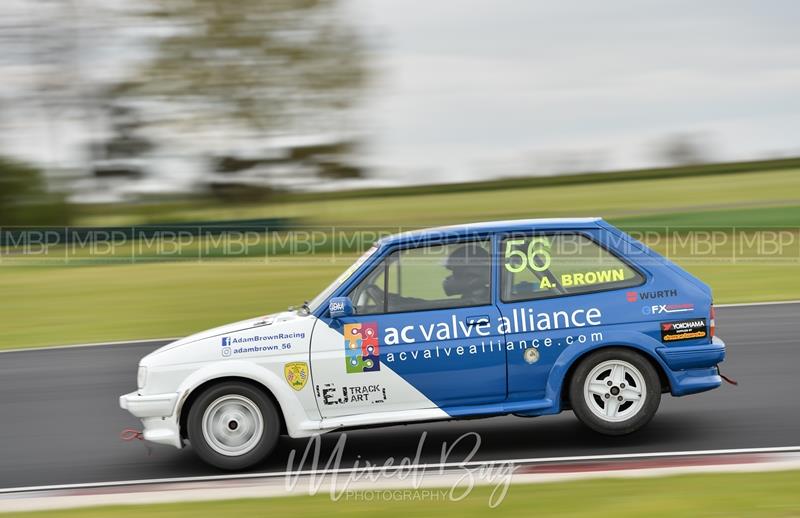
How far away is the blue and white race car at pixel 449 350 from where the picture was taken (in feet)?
23.5

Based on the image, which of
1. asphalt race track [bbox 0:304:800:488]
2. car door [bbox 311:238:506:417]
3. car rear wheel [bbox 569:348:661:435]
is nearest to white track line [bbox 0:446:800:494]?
asphalt race track [bbox 0:304:800:488]

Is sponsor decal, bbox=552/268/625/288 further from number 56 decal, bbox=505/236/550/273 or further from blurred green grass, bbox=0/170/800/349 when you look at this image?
blurred green grass, bbox=0/170/800/349

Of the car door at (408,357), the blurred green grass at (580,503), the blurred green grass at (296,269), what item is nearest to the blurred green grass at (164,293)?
the blurred green grass at (296,269)

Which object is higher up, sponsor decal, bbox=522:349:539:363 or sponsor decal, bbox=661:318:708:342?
sponsor decal, bbox=661:318:708:342

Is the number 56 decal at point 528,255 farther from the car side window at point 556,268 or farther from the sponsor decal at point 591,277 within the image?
the sponsor decal at point 591,277

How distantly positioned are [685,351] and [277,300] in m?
12.1

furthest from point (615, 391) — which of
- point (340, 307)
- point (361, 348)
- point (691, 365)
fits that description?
point (340, 307)

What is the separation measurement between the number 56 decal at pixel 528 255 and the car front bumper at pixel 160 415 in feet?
8.53

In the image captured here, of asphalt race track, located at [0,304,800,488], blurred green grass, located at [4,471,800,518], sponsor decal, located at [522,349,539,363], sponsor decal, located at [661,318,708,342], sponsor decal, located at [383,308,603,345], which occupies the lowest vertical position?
blurred green grass, located at [4,471,800,518]

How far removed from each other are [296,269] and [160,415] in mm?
16832

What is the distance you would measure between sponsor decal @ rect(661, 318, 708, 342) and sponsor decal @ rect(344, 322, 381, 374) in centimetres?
208

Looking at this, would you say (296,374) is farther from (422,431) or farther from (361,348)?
(422,431)

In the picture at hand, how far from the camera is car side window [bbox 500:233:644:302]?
7371mm

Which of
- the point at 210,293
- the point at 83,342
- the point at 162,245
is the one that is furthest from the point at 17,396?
the point at 162,245
